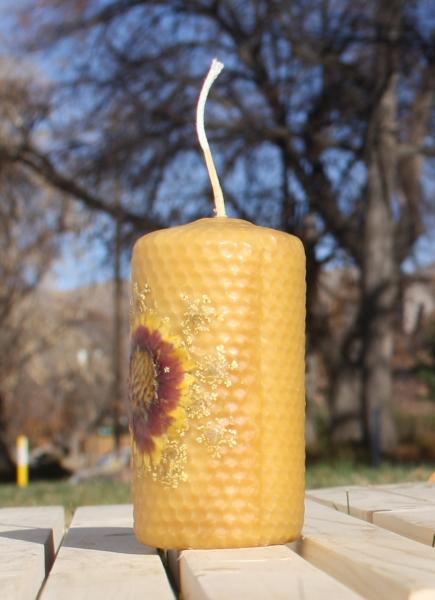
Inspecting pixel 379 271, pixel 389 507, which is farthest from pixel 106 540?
pixel 379 271

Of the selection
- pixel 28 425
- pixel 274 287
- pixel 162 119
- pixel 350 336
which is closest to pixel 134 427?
pixel 274 287

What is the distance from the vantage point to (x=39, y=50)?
33.8ft

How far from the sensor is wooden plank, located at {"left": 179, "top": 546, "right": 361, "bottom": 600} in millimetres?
862

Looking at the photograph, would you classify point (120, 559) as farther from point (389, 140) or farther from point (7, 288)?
point (7, 288)

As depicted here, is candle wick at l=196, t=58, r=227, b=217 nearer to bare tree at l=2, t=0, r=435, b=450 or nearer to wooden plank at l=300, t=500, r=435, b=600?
wooden plank at l=300, t=500, r=435, b=600

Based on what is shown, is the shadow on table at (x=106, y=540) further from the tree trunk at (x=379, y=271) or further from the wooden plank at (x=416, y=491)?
the tree trunk at (x=379, y=271)

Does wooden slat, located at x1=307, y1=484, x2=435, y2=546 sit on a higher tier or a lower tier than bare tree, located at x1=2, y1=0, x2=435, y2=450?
lower

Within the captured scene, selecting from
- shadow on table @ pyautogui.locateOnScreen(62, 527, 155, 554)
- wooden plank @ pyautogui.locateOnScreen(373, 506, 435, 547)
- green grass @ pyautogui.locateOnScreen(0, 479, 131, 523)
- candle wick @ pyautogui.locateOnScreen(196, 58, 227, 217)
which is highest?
candle wick @ pyautogui.locateOnScreen(196, 58, 227, 217)

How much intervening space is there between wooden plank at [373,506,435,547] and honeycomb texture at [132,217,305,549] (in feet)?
0.59

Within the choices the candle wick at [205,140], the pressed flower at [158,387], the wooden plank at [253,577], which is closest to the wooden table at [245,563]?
the wooden plank at [253,577]

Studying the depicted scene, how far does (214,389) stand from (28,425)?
66.7ft

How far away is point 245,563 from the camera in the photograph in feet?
3.45

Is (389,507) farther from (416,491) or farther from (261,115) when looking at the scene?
(261,115)

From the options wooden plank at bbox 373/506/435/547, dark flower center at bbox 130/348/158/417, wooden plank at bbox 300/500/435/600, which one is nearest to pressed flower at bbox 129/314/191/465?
dark flower center at bbox 130/348/158/417
